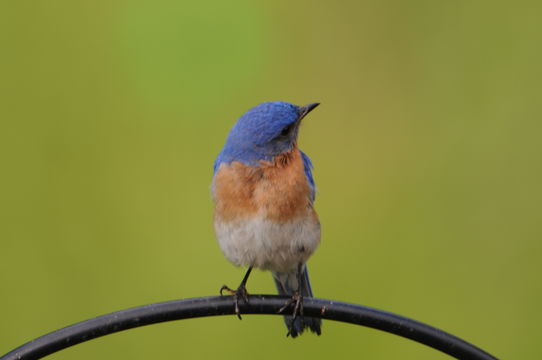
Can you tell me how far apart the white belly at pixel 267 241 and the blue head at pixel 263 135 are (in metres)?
0.24

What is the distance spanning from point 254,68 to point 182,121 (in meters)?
0.43

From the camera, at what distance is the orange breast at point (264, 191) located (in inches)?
134

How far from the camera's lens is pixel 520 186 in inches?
194

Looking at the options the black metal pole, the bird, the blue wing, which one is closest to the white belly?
the bird

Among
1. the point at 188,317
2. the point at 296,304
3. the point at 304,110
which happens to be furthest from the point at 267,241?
the point at 188,317

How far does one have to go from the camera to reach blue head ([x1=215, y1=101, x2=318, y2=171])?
3520 millimetres

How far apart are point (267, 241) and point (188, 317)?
0.83 metres

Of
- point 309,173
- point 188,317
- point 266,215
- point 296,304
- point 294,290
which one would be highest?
point 309,173

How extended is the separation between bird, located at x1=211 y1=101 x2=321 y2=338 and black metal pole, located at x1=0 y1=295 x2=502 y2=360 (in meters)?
0.71

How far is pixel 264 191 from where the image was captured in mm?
3422

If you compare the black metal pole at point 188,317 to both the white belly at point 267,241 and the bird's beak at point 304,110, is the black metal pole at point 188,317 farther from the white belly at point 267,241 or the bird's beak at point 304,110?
the bird's beak at point 304,110

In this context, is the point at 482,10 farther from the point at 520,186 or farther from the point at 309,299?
the point at 309,299

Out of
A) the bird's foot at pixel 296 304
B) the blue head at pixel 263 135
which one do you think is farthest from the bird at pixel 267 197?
the bird's foot at pixel 296 304

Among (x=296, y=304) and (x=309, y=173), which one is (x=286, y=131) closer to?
(x=309, y=173)
